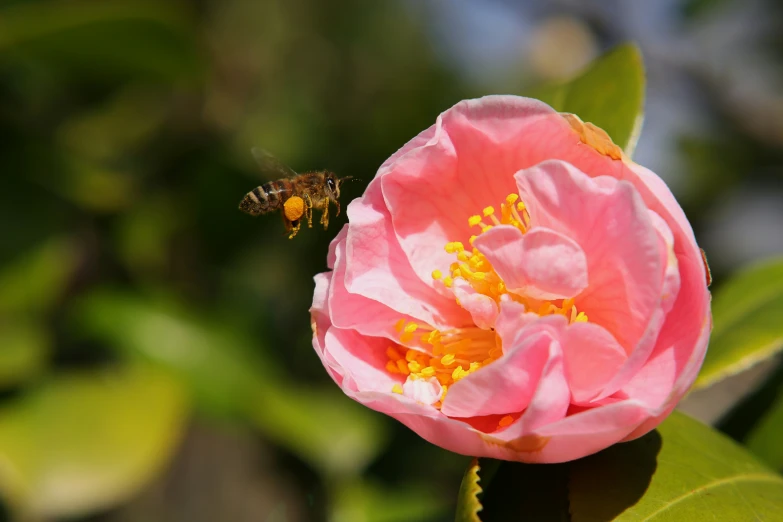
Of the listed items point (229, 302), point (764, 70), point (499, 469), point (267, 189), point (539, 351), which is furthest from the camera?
point (764, 70)

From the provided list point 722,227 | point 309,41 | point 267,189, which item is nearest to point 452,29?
point 309,41

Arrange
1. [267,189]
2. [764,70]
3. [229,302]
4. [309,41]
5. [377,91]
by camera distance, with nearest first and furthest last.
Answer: [267,189]
[229,302]
[764,70]
[377,91]
[309,41]

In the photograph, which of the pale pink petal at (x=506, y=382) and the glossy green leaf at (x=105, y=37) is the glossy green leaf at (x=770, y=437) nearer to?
the pale pink petal at (x=506, y=382)

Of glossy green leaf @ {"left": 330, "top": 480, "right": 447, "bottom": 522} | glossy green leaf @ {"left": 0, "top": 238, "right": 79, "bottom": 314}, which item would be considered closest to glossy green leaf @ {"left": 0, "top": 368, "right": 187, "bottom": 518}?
glossy green leaf @ {"left": 0, "top": 238, "right": 79, "bottom": 314}

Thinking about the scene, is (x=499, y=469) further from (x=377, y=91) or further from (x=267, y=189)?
(x=377, y=91)

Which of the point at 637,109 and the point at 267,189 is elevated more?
the point at 637,109

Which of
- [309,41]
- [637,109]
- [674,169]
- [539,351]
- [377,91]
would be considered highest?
[637,109]

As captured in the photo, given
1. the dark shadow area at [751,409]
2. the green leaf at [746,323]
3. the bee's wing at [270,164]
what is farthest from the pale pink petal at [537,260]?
the bee's wing at [270,164]

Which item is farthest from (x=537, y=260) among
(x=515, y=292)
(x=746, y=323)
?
(x=746, y=323)
